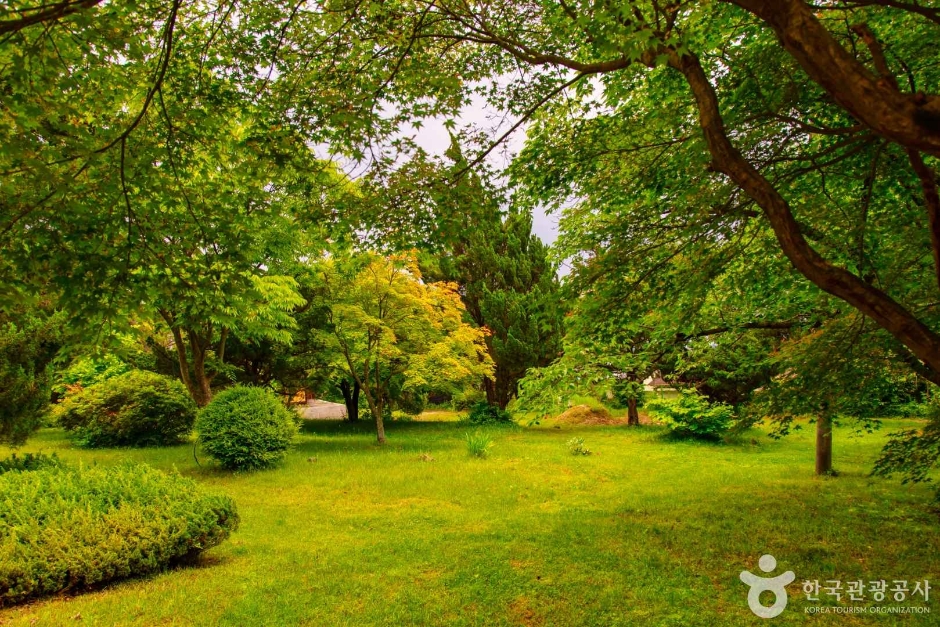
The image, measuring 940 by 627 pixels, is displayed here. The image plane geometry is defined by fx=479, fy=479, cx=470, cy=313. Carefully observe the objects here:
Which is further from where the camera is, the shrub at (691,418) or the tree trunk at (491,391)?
the tree trunk at (491,391)

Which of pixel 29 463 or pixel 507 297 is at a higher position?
pixel 507 297

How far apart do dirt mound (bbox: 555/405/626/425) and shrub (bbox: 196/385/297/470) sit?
45.2 feet

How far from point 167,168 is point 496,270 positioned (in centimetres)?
1831

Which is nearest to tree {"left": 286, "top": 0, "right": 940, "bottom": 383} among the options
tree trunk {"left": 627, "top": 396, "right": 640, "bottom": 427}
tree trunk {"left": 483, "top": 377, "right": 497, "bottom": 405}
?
tree trunk {"left": 627, "top": 396, "right": 640, "bottom": 427}

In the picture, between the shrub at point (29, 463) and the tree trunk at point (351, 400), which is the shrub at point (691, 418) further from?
the shrub at point (29, 463)

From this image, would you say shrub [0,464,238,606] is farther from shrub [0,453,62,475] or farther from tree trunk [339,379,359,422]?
tree trunk [339,379,359,422]

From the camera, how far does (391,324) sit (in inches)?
594

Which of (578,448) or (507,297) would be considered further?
(507,297)

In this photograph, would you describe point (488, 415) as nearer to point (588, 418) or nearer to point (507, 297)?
point (588, 418)

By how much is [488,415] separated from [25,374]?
53.4 feet

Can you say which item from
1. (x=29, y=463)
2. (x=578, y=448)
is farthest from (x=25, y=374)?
(x=578, y=448)

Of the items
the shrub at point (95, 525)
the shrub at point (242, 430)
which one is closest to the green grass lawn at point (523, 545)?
the shrub at point (95, 525)

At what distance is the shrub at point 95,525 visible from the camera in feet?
13.4

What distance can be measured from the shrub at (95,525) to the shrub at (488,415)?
1617cm
